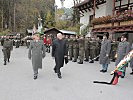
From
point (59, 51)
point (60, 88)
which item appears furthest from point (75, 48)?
point (60, 88)

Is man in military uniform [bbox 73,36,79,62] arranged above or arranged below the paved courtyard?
above

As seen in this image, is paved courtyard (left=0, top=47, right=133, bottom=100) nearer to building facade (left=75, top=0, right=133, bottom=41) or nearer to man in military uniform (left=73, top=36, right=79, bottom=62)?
man in military uniform (left=73, top=36, right=79, bottom=62)

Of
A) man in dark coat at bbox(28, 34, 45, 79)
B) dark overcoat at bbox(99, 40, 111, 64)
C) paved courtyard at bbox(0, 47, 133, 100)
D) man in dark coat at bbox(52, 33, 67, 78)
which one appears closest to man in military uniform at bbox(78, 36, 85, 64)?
dark overcoat at bbox(99, 40, 111, 64)

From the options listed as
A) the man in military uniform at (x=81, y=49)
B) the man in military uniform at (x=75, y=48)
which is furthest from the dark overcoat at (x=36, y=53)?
the man in military uniform at (x=75, y=48)

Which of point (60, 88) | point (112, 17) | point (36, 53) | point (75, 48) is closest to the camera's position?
point (60, 88)

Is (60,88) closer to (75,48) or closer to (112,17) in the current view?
(75,48)

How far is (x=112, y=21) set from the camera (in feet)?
67.4

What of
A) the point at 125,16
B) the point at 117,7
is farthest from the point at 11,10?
the point at 125,16

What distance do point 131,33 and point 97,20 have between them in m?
3.81

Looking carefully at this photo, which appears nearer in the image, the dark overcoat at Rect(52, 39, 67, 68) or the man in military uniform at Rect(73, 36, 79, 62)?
the dark overcoat at Rect(52, 39, 67, 68)

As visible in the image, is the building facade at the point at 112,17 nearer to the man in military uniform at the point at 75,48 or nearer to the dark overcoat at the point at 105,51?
the man in military uniform at the point at 75,48

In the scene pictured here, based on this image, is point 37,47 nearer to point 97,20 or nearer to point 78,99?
point 78,99

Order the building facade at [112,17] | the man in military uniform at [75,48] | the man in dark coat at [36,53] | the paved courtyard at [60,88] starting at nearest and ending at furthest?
the paved courtyard at [60,88]
the man in dark coat at [36,53]
the man in military uniform at [75,48]
the building facade at [112,17]

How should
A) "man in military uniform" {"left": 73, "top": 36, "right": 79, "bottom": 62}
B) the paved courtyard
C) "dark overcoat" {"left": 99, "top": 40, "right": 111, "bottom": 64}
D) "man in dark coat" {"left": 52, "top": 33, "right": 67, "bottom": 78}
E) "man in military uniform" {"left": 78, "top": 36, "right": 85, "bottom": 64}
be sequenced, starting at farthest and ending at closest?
"man in military uniform" {"left": 73, "top": 36, "right": 79, "bottom": 62}, "man in military uniform" {"left": 78, "top": 36, "right": 85, "bottom": 64}, "dark overcoat" {"left": 99, "top": 40, "right": 111, "bottom": 64}, "man in dark coat" {"left": 52, "top": 33, "right": 67, "bottom": 78}, the paved courtyard
